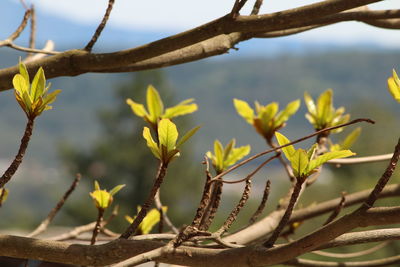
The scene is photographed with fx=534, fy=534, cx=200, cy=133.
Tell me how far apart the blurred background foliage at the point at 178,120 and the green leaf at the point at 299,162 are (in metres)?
12.7

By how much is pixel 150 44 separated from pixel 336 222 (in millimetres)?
157

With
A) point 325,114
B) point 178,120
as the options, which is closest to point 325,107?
point 325,114

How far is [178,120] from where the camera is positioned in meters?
15.0

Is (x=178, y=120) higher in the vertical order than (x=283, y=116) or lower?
higher

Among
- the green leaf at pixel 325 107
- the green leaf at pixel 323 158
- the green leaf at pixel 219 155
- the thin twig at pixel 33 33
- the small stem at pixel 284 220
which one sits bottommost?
the small stem at pixel 284 220

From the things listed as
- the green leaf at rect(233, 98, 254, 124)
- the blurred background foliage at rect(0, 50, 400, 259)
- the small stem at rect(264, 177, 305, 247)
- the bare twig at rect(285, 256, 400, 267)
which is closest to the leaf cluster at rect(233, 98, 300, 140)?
the green leaf at rect(233, 98, 254, 124)

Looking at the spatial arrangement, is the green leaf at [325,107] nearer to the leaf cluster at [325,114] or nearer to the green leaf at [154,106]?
the leaf cluster at [325,114]

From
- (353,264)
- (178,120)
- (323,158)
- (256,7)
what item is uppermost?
(178,120)

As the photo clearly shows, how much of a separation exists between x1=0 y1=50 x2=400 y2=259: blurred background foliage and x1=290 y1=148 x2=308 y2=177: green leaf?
1272 centimetres

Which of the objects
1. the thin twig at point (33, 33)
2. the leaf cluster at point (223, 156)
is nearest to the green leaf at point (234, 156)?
the leaf cluster at point (223, 156)

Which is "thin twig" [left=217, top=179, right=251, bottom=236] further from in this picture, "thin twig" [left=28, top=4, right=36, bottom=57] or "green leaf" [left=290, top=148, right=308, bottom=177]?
"thin twig" [left=28, top=4, right=36, bottom=57]

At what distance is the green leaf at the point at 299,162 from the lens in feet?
0.88

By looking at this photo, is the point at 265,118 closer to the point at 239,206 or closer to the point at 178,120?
the point at 239,206

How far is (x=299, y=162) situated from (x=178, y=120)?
1473 centimetres
